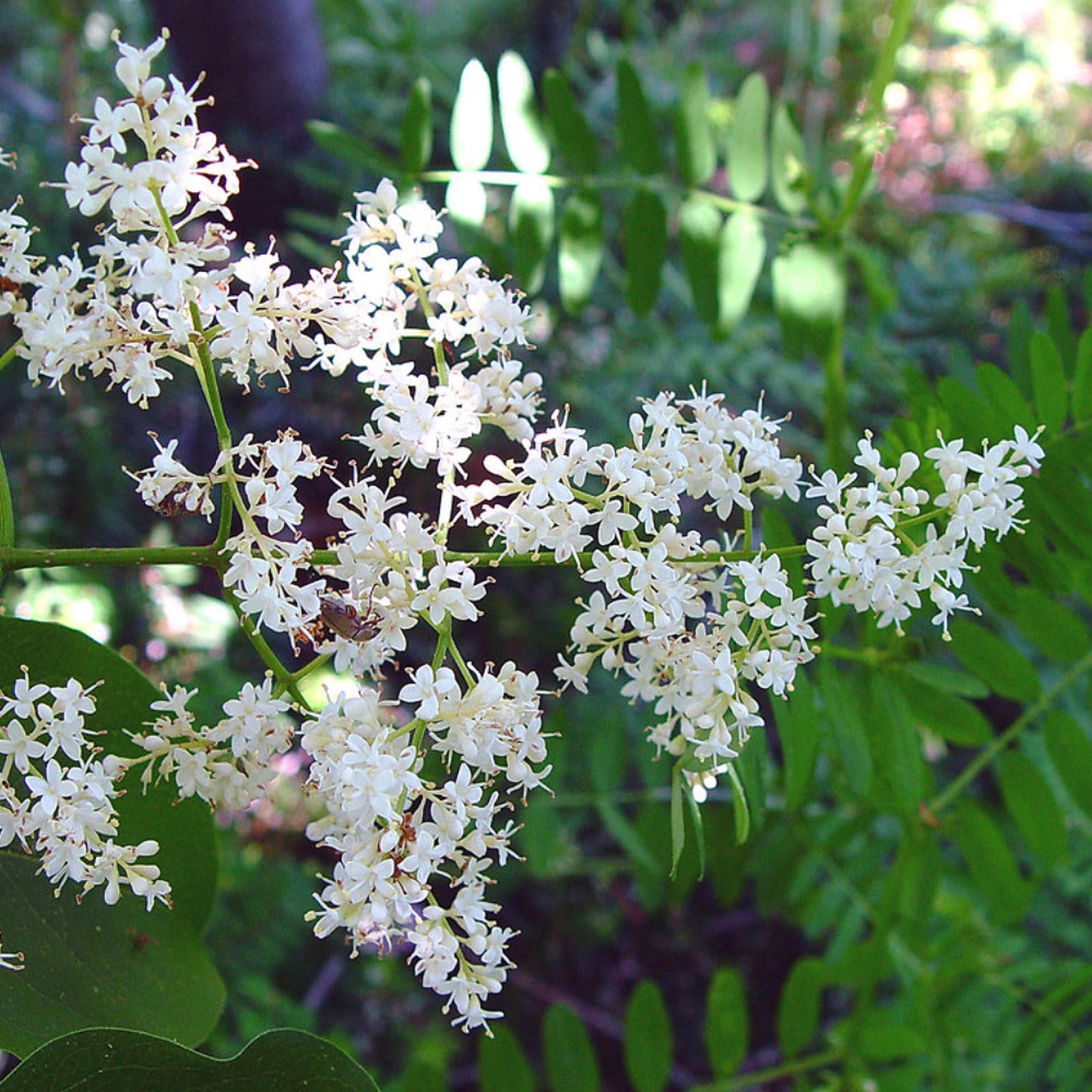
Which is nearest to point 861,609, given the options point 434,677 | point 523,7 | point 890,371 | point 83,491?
point 434,677

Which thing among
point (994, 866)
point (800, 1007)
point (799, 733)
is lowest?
point (800, 1007)

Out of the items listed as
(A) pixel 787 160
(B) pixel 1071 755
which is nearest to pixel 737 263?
(A) pixel 787 160

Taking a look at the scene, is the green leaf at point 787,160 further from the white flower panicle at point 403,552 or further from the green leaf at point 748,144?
the white flower panicle at point 403,552

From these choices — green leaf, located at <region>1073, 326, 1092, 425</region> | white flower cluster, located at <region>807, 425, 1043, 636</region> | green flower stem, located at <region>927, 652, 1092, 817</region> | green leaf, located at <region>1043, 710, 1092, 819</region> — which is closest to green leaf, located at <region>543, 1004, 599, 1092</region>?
green flower stem, located at <region>927, 652, 1092, 817</region>

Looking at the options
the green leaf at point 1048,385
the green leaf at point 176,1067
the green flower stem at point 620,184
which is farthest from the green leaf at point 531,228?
the green leaf at point 176,1067

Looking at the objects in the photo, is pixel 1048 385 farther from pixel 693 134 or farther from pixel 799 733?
pixel 693 134

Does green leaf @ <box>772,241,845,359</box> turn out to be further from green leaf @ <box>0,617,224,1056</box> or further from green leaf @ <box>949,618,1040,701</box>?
green leaf @ <box>0,617,224,1056</box>
